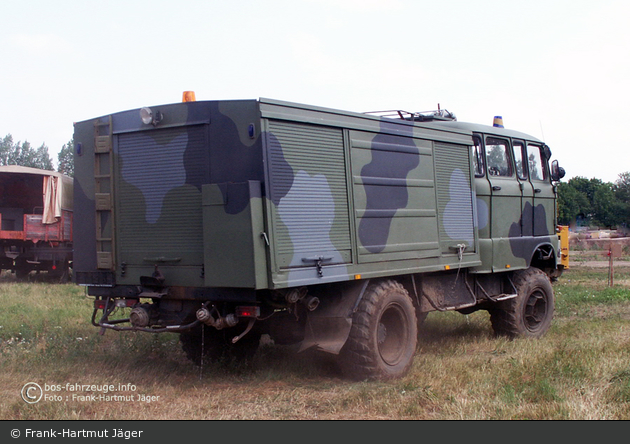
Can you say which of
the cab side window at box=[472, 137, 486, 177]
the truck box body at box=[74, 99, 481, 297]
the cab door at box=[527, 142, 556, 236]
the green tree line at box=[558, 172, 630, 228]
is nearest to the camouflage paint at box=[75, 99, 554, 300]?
the truck box body at box=[74, 99, 481, 297]

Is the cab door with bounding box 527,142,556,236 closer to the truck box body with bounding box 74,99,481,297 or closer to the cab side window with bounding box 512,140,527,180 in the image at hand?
the cab side window with bounding box 512,140,527,180

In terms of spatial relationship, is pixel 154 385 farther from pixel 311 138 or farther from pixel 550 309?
pixel 550 309

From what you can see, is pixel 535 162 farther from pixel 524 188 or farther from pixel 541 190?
pixel 524 188

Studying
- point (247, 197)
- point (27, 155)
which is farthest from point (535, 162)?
point (27, 155)

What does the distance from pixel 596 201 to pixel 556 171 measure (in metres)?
71.8

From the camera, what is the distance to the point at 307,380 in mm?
6707

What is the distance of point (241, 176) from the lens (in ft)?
19.5

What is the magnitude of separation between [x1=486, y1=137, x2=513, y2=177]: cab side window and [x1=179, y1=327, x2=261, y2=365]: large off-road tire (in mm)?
3855

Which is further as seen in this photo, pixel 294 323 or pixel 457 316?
pixel 457 316

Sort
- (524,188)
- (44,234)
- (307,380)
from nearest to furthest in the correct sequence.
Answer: (307,380), (524,188), (44,234)

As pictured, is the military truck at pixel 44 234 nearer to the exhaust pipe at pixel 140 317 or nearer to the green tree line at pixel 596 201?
the exhaust pipe at pixel 140 317

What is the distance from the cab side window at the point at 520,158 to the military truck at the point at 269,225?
1800mm

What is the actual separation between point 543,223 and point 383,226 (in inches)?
152
